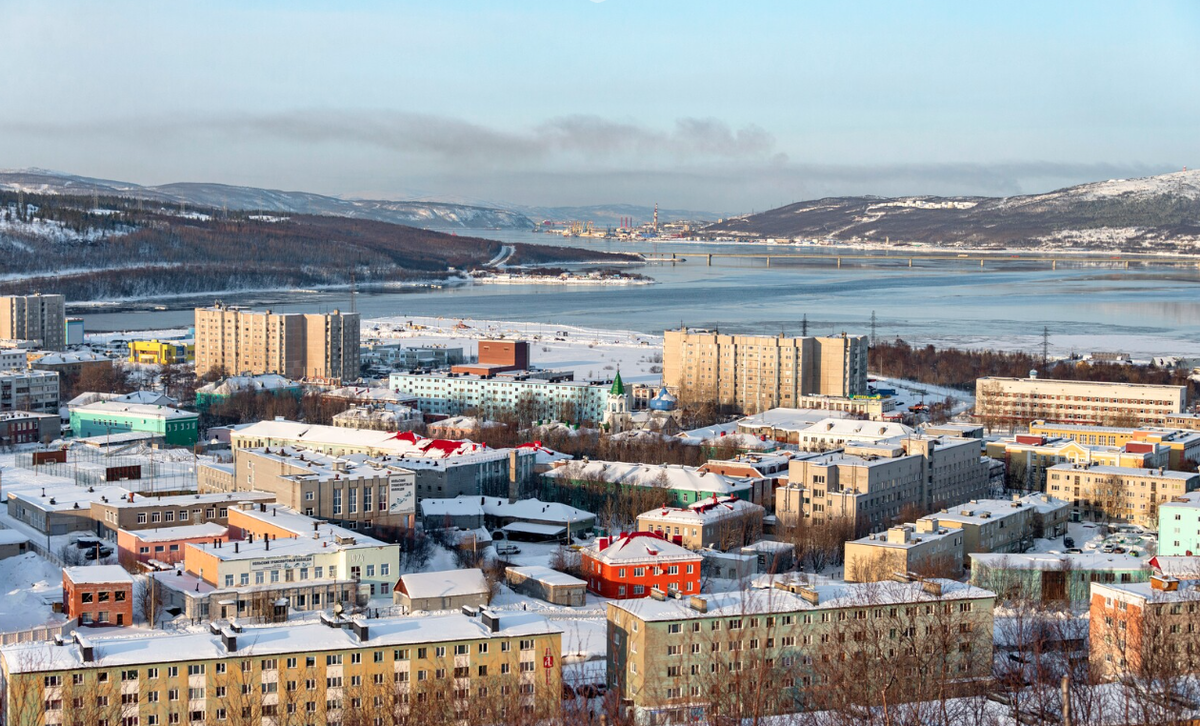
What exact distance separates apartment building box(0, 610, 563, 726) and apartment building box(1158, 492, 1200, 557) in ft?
13.6

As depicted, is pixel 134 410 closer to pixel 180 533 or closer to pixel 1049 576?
pixel 180 533

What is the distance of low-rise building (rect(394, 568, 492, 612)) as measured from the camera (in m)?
6.39

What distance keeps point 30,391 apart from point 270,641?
31.5 ft

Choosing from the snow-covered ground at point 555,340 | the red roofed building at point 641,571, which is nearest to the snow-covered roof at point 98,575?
the red roofed building at point 641,571

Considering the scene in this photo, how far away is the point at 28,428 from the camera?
11961mm

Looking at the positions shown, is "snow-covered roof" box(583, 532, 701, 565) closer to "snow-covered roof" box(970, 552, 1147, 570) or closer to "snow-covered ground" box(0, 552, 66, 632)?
"snow-covered roof" box(970, 552, 1147, 570)

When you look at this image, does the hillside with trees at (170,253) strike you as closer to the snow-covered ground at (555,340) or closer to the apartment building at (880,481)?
the snow-covered ground at (555,340)

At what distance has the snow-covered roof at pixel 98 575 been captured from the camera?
646 centimetres

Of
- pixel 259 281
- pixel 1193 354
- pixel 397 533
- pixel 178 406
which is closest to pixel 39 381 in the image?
pixel 178 406

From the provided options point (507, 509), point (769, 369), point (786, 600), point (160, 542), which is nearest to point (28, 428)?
point (507, 509)

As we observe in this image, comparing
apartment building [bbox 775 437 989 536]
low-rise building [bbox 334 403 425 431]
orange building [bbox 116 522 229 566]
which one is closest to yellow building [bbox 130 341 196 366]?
low-rise building [bbox 334 403 425 431]

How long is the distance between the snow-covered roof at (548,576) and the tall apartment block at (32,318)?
12.8m

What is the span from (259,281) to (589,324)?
1279cm

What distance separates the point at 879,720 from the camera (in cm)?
435
